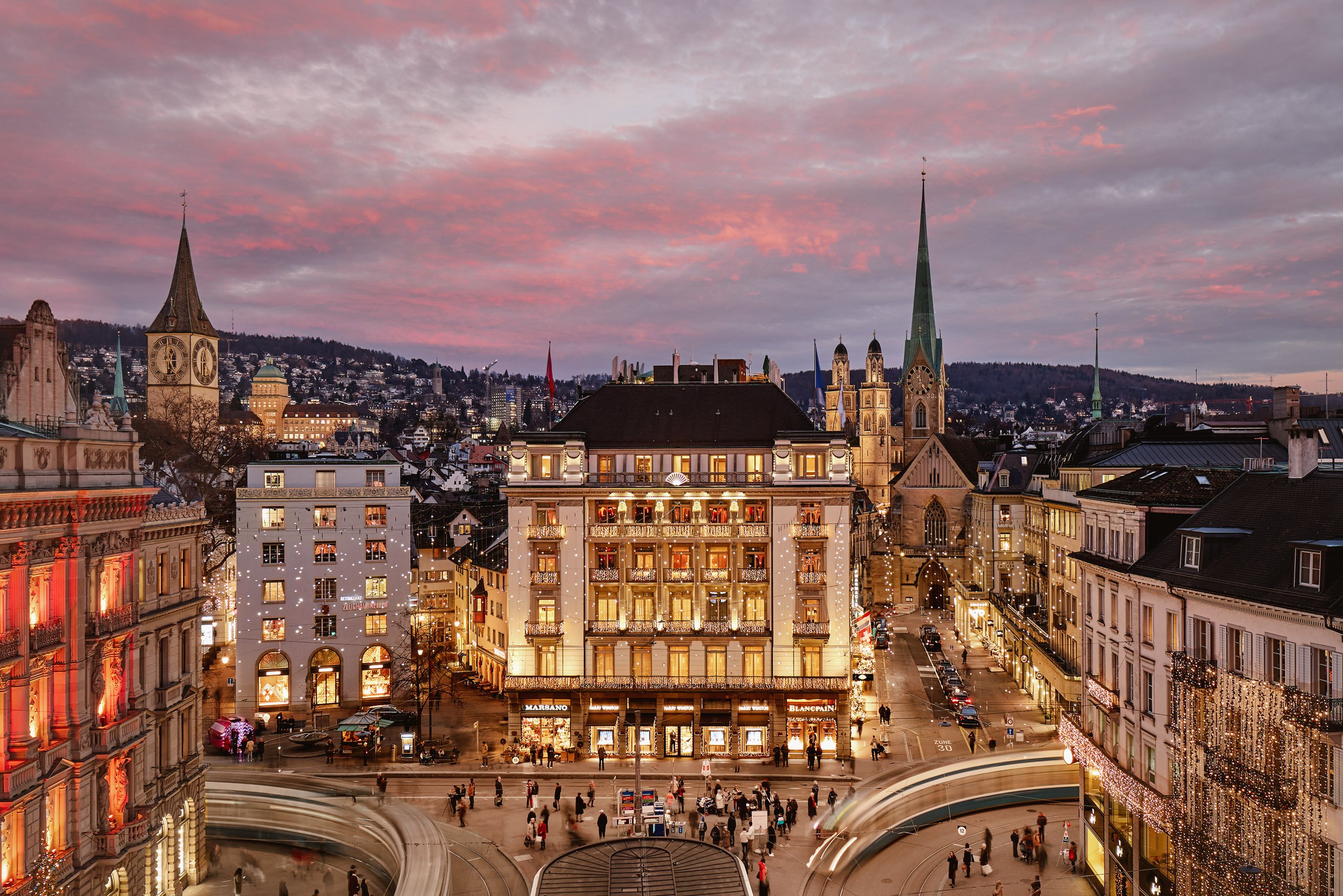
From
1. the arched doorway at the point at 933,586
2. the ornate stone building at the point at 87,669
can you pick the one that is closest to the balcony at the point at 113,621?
the ornate stone building at the point at 87,669

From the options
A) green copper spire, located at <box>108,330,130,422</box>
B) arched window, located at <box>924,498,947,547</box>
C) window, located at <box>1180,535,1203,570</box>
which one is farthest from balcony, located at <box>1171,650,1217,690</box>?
arched window, located at <box>924,498,947,547</box>

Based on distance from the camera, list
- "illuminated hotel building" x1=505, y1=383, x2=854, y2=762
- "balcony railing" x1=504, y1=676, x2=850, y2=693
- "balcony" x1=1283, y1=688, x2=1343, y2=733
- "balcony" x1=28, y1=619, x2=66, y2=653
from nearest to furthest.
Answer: "balcony" x1=1283, y1=688, x2=1343, y2=733, "balcony" x1=28, y1=619, x2=66, y2=653, "balcony railing" x1=504, y1=676, x2=850, y2=693, "illuminated hotel building" x1=505, y1=383, x2=854, y2=762

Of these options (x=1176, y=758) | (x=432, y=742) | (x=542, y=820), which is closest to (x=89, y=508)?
(x=542, y=820)

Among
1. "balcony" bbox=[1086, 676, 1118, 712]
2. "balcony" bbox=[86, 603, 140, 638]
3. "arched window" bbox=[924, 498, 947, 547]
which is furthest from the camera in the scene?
"arched window" bbox=[924, 498, 947, 547]

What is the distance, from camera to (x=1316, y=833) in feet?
84.6

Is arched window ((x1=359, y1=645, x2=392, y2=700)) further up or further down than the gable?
further down

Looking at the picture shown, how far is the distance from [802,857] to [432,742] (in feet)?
83.1

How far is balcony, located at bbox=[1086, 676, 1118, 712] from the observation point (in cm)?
4003

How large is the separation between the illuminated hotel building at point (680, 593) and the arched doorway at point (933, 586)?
68.9m

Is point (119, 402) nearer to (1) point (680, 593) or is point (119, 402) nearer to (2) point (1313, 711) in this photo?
(1) point (680, 593)

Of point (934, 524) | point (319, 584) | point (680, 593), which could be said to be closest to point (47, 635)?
point (319, 584)

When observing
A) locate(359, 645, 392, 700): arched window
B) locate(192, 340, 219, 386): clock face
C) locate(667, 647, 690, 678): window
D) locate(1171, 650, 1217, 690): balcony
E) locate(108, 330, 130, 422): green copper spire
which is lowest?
locate(359, 645, 392, 700): arched window

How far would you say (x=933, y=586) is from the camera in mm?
123875

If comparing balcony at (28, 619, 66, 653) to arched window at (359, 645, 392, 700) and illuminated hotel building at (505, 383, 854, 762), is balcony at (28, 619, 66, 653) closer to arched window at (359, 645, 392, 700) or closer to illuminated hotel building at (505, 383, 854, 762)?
illuminated hotel building at (505, 383, 854, 762)
